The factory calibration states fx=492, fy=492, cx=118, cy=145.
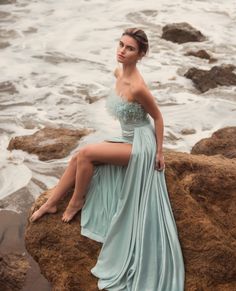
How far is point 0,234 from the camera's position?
5398 mm

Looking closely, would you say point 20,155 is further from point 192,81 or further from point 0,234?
point 192,81

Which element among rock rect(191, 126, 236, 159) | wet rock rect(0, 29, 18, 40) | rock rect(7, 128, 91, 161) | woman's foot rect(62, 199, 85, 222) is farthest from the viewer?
wet rock rect(0, 29, 18, 40)

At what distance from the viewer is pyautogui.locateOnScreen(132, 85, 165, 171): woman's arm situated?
3762mm

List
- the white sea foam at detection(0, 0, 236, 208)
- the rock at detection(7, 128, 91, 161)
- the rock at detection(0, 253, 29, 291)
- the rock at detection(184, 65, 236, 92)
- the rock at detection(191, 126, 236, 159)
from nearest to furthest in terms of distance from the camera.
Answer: the rock at detection(0, 253, 29, 291) < the rock at detection(191, 126, 236, 159) < the rock at detection(7, 128, 91, 161) < the white sea foam at detection(0, 0, 236, 208) < the rock at detection(184, 65, 236, 92)

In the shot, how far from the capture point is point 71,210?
3957 mm

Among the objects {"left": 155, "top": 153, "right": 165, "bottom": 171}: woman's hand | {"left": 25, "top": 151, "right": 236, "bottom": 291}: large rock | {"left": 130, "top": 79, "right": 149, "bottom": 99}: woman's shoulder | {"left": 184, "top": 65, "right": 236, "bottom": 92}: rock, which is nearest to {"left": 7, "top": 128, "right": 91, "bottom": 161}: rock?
{"left": 25, "top": 151, "right": 236, "bottom": 291}: large rock

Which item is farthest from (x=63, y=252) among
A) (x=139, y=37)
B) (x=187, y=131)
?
(x=187, y=131)

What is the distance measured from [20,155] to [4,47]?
20.8 ft

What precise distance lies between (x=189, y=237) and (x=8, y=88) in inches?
289

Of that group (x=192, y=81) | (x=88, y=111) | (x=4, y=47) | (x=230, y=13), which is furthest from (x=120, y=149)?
(x=230, y=13)

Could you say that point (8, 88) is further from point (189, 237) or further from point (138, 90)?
point (189, 237)

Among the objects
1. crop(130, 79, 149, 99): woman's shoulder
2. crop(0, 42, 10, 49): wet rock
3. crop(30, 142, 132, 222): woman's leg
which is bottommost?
crop(0, 42, 10, 49): wet rock

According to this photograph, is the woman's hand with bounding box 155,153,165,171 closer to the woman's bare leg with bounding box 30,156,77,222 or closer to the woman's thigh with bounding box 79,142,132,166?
the woman's thigh with bounding box 79,142,132,166

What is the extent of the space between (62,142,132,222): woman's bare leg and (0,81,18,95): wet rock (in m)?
6.56
